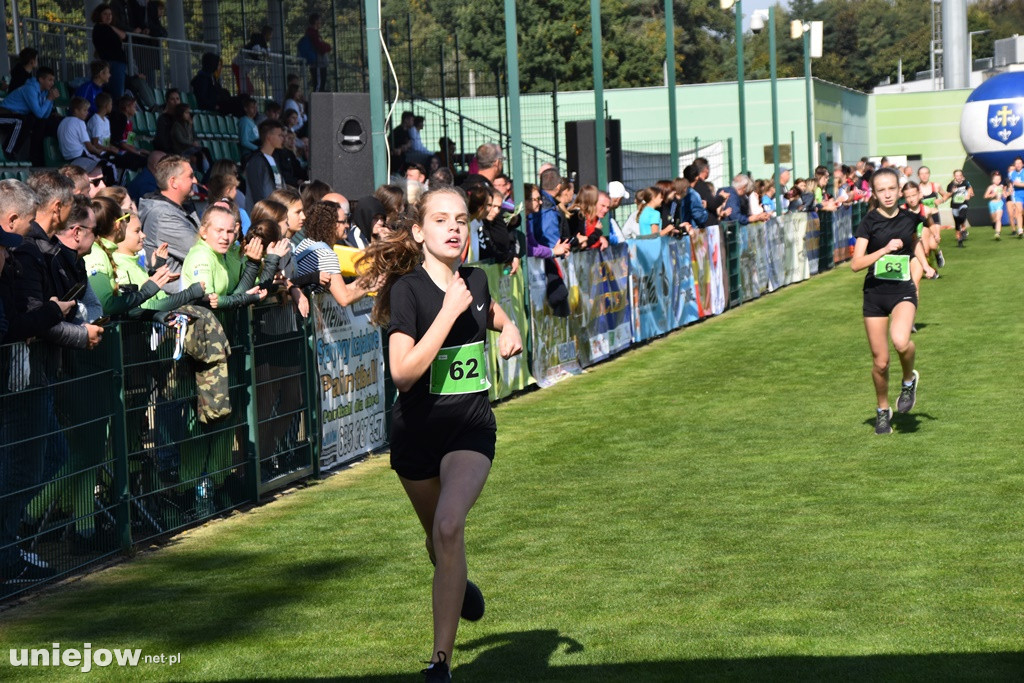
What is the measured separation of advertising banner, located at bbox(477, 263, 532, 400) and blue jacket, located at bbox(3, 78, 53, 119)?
19.7 ft

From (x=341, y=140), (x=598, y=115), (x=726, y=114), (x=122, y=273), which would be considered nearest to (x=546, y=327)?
(x=341, y=140)

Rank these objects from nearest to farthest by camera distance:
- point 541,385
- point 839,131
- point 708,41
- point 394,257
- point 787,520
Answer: point 394,257 < point 787,520 < point 541,385 < point 839,131 < point 708,41

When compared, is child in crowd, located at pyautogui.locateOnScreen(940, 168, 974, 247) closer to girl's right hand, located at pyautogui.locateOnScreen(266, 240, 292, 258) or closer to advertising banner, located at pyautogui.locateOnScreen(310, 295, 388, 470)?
advertising banner, located at pyautogui.locateOnScreen(310, 295, 388, 470)

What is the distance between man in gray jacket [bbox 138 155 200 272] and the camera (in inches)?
398

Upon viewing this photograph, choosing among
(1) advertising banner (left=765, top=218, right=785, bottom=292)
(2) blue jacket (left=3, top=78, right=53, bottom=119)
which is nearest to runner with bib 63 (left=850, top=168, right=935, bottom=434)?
(2) blue jacket (left=3, top=78, right=53, bottom=119)

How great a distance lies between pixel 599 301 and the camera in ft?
57.3

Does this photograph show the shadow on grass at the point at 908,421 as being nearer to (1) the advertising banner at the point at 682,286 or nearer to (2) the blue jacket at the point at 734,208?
(1) the advertising banner at the point at 682,286

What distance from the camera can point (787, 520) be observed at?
8555 millimetres

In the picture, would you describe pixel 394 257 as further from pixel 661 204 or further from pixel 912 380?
pixel 661 204

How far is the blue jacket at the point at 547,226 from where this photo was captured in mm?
15852

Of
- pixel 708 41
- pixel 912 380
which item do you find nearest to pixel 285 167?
pixel 912 380

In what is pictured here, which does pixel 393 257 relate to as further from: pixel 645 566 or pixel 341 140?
pixel 341 140

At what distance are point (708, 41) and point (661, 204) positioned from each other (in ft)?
288

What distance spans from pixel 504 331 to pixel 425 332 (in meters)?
0.47
